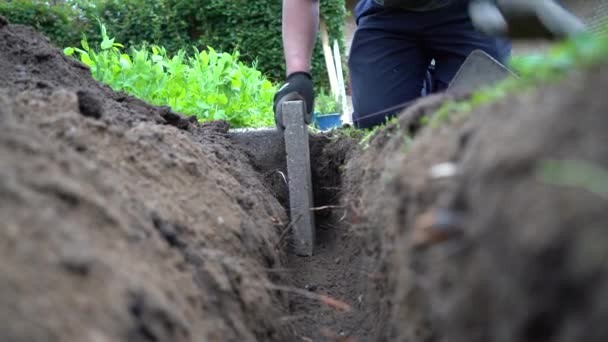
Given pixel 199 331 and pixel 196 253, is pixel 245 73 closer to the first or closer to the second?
pixel 196 253

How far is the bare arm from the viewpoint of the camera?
3.34 meters

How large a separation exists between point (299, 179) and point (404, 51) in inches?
47.9

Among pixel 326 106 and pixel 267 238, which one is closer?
pixel 267 238

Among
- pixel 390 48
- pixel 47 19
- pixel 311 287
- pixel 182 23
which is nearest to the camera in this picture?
pixel 311 287

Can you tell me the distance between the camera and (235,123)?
12.7ft

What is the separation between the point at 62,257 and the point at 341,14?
9.41m

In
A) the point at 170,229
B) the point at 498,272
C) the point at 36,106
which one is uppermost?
the point at 36,106

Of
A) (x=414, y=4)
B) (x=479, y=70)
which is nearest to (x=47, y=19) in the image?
(x=414, y=4)

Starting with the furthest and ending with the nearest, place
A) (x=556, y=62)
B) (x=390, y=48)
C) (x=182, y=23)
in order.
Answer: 1. (x=182, y=23)
2. (x=390, y=48)
3. (x=556, y=62)

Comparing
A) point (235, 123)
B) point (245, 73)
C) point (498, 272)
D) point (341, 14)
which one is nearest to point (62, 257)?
point (498, 272)

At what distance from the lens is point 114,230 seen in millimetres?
1174

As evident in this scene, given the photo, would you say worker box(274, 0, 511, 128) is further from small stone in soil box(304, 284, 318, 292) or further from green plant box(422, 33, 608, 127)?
green plant box(422, 33, 608, 127)

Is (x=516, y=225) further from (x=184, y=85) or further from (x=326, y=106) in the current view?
(x=326, y=106)

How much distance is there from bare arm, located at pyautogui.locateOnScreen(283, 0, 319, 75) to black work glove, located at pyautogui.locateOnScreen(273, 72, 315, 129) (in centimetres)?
8
